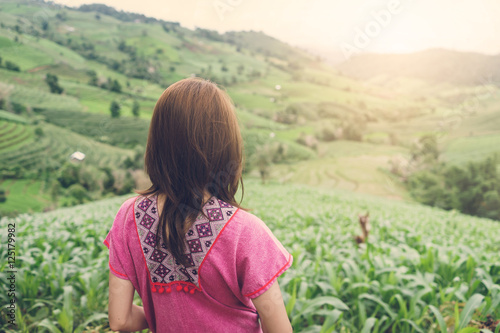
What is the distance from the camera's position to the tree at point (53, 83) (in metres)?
22.1

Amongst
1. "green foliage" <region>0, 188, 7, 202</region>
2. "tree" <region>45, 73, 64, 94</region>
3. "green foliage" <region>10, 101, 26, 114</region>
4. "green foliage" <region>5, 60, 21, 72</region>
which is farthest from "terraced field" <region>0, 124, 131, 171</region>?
"green foliage" <region>5, 60, 21, 72</region>

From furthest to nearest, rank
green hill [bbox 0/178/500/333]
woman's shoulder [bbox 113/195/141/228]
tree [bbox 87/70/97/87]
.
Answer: tree [bbox 87/70/97/87], green hill [bbox 0/178/500/333], woman's shoulder [bbox 113/195/141/228]

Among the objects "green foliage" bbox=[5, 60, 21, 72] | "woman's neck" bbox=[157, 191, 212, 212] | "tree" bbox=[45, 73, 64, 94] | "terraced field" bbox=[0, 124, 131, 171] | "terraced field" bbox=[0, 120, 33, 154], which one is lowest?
"terraced field" bbox=[0, 124, 131, 171]

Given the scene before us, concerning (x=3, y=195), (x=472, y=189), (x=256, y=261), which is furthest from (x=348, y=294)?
(x=3, y=195)

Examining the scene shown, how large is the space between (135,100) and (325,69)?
2960 cm

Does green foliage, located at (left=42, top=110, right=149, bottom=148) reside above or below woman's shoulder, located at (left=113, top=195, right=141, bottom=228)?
below

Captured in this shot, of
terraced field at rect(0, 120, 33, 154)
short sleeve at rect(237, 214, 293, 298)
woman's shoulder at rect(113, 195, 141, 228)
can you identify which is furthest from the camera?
terraced field at rect(0, 120, 33, 154)

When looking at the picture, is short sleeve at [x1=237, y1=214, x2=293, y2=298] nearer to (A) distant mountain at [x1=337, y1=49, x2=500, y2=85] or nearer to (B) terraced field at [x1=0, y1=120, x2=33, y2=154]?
(B) terraced field at [x1=0, y1=120, x2=33, y2=154]

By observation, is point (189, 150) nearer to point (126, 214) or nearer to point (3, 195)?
point (126, 214)

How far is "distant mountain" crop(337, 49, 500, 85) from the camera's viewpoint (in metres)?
33.4

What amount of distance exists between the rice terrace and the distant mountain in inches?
8.3

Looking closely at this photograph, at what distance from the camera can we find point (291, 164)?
26125mm

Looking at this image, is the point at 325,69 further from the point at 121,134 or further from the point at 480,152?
the point at 121,134

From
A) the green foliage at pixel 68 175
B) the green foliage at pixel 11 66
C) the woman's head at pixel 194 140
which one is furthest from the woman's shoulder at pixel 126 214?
the green foliage at pixel 11 66
